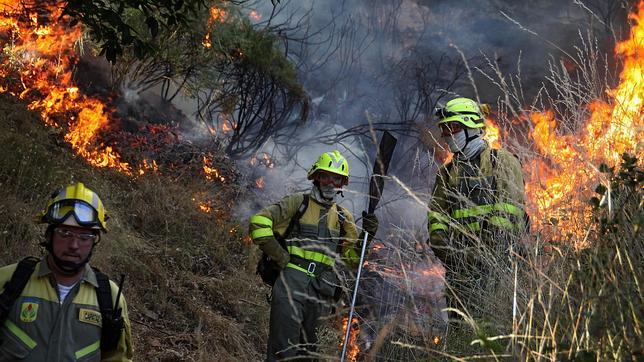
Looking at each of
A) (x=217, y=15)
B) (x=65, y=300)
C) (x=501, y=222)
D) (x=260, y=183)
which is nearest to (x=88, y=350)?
(x=65, y=300)

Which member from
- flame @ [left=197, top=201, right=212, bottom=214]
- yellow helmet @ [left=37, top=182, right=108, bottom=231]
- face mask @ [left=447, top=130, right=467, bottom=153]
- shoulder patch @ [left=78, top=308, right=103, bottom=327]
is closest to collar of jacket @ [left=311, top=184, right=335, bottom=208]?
face mask @ [left=447, top=130, right=467, bottom=153]

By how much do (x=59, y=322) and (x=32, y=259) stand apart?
1.09ft

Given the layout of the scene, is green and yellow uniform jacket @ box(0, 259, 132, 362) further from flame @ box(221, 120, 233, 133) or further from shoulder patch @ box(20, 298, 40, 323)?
flame @ box(221, 120, 233, 133)

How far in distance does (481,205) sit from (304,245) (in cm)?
158

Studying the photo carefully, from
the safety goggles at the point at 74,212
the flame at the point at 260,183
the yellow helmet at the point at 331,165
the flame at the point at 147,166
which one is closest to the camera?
the safety goggles at the point at 74,212

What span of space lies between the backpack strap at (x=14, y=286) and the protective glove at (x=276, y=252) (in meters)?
2.58

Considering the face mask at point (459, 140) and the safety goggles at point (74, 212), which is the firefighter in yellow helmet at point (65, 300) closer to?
the safety goggles at point (74, 212)

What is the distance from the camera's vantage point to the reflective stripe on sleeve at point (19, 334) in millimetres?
3412

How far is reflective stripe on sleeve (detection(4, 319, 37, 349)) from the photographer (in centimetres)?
341

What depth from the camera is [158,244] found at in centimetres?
956

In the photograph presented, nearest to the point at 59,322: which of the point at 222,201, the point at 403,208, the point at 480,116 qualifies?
the point at 480,116

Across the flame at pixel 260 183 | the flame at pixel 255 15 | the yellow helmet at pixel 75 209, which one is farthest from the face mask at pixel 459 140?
the flame at pixel 255 15

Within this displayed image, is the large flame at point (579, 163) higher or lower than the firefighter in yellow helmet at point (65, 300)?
higher

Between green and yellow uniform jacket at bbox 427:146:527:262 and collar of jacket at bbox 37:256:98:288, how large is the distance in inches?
64.9
